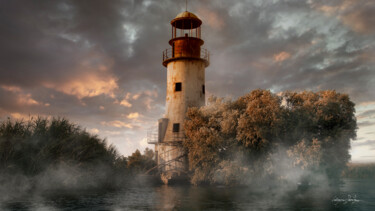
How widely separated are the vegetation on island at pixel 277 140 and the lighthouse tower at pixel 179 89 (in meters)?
6.01

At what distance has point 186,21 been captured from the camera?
47469mm

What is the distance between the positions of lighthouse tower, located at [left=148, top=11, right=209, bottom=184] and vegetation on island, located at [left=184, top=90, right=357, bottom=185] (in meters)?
6.01

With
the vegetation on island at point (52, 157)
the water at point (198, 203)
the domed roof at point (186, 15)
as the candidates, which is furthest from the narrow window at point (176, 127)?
the water at point (198, 203)

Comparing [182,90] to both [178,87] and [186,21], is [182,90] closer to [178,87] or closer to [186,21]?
[178,87]

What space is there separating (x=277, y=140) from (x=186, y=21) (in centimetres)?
2298

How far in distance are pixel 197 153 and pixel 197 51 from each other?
1632 centimetres

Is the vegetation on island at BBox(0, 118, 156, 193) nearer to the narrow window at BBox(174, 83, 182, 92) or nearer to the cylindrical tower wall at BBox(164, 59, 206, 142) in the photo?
the cylindrical tower wall at BBox(164, 59, 206, 142)

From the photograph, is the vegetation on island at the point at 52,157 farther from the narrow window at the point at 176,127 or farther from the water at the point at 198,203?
the narrow window at the point at 176,127

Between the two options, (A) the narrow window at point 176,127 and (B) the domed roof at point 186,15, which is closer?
(A) the narrow window at point 176,127

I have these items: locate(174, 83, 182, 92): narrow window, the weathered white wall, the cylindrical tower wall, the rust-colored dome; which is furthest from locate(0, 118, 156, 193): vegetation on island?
the rust-colored dome

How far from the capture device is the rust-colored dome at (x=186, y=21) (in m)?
45.2

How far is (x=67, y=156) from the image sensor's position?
2864 cm

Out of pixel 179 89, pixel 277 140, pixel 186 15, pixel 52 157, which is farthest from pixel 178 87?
pixel 52 157

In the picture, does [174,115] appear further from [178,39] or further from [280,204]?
[280,204]
